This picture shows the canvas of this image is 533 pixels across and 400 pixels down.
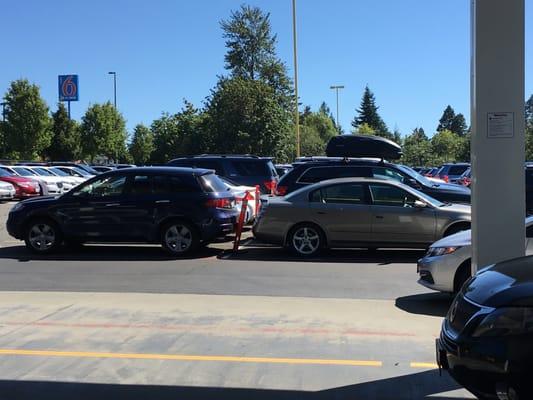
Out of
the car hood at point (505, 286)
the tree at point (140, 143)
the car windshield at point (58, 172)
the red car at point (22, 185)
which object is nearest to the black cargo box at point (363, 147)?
the car hood at point (505, 286)

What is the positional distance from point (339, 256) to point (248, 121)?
1491 inches

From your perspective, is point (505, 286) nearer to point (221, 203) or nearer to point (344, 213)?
point (344, 213)

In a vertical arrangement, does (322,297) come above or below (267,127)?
below

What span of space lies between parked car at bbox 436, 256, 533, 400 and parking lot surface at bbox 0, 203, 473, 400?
1094 millimetres

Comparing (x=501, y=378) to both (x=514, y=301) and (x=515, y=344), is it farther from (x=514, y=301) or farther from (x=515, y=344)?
(x=514, y=301)

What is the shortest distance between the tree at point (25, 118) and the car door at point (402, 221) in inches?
1669

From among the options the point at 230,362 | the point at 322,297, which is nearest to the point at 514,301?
the point at 230,362

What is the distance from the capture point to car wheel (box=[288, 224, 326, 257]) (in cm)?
1143

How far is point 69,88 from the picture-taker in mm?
50844

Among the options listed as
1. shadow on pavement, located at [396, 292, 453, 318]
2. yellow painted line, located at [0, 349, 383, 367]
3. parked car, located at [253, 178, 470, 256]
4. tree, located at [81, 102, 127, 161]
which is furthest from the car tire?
tree, located at [81, 102, 127, 161]

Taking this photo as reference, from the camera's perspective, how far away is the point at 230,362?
531 centimetres

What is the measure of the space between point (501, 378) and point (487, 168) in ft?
7.49

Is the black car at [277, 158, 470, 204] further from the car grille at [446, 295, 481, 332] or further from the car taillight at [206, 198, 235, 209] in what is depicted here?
the car grille at [446, 295, 481, 332]

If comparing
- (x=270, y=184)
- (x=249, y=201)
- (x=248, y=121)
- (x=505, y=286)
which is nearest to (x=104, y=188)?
(x=249, y=201)
